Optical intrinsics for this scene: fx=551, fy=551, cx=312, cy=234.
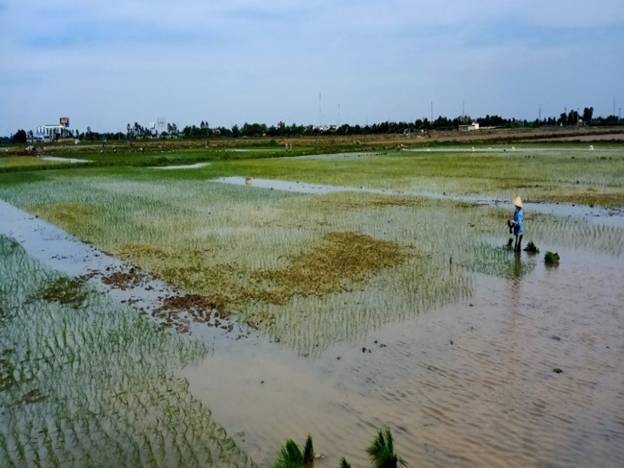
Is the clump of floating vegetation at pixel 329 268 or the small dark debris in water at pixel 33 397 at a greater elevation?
the clump of floating vegetation at pixel 329 268

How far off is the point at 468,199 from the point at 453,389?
15.1 metres

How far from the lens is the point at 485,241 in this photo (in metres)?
13.2

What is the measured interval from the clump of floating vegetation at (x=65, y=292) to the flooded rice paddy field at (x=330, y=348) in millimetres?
60

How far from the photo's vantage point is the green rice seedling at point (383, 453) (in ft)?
15.2

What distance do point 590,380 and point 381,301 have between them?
3.57 meters

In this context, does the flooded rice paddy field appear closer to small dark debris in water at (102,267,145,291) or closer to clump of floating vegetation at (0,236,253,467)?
clump of floating vegetation at (0,236,253,467)

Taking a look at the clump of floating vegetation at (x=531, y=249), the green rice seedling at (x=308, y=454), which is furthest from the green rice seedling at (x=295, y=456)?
the clump of floating vegetation at (x=531, y=249)

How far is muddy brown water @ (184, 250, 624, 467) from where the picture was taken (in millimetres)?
5031

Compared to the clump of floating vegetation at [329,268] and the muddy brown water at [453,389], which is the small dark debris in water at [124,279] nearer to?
the clump of floating vegetation at [329,268]

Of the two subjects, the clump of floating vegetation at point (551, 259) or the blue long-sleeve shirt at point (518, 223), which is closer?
the clump of floating vegetation at point (551, 259)

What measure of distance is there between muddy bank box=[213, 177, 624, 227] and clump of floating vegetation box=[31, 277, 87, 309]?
13.0 metres

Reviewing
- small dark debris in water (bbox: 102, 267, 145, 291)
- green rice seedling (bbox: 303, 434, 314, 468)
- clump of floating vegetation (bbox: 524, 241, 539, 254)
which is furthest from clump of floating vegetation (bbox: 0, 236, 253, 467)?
clump of floating vegetation (bbox: 524, 241, 539, 254)

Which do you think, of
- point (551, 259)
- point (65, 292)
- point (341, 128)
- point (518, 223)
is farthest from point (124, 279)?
point (341, 128)

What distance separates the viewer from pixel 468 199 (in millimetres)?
20312
